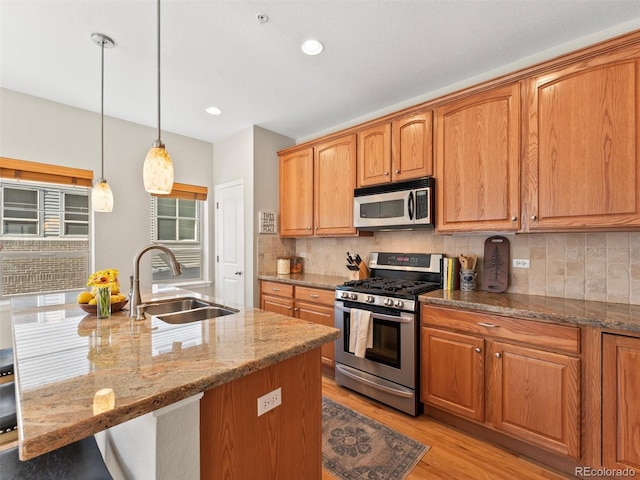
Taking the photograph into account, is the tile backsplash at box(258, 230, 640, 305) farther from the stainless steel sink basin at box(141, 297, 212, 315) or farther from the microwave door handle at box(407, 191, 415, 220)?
the stainless steel sink basin at box(141, 297, 212, 315)

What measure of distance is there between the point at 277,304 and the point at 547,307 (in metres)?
2.40

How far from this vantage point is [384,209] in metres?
2.75

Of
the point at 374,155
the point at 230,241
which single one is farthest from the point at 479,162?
the point at 230,241

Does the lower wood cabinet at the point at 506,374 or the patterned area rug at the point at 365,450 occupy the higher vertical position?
the lower wood cabinet at the point at 506,374

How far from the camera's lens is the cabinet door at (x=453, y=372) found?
6.42 ft

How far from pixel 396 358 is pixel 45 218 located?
11.7 feet

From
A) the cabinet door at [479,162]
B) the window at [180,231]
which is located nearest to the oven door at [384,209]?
the cabinet door at [479,162]

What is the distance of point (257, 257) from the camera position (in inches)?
140

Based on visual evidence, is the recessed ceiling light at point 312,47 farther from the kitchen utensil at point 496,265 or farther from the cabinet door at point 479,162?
the kitchen utensil at point 496,265

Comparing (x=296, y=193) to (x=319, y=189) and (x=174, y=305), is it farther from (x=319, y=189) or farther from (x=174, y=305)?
(x=174, y=305)

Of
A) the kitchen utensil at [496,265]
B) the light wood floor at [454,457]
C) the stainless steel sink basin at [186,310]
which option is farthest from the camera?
the kitchen utensil at [496,265]

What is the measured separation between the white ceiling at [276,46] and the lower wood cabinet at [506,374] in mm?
1836

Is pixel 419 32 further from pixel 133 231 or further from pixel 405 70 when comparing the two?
pixel 133 231

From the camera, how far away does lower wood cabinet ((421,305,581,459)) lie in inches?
65.3
